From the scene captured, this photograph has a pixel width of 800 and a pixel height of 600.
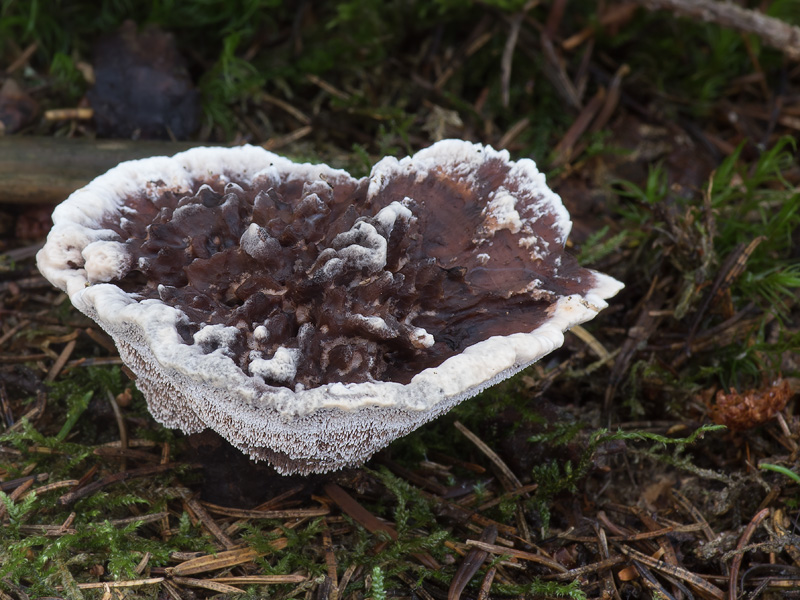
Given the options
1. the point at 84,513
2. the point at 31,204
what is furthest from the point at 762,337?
the point at 31,204

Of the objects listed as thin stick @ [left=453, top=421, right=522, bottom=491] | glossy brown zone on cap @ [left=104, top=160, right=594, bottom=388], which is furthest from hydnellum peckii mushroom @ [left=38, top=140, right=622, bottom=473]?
thin stick @ [left=453, top=421, right=522, bottom=491]

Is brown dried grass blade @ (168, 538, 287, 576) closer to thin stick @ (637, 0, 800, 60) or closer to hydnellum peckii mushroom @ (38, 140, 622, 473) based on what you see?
hydnellum peckii mushroom @ (38, 140, 622, 473)

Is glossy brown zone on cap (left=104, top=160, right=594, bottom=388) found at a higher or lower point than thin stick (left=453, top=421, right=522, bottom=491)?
higher

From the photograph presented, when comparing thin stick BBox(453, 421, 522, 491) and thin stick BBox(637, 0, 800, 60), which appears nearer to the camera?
thin stick BBox(453, 421, 522, 491)

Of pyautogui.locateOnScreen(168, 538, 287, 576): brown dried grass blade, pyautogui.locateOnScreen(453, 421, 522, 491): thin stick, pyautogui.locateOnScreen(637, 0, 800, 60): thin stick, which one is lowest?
pyautogui.locateOnScreen(168, 538, 287, 576): brown dried grass blade

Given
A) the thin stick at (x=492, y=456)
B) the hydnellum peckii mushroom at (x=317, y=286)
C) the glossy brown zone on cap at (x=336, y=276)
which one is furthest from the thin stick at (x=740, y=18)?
the thin stick at (x=492, y=456)

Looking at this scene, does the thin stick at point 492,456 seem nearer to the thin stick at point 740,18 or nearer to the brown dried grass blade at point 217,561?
the brown dried grass blade at point 217,561

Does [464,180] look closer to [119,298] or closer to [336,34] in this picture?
[119,298]
